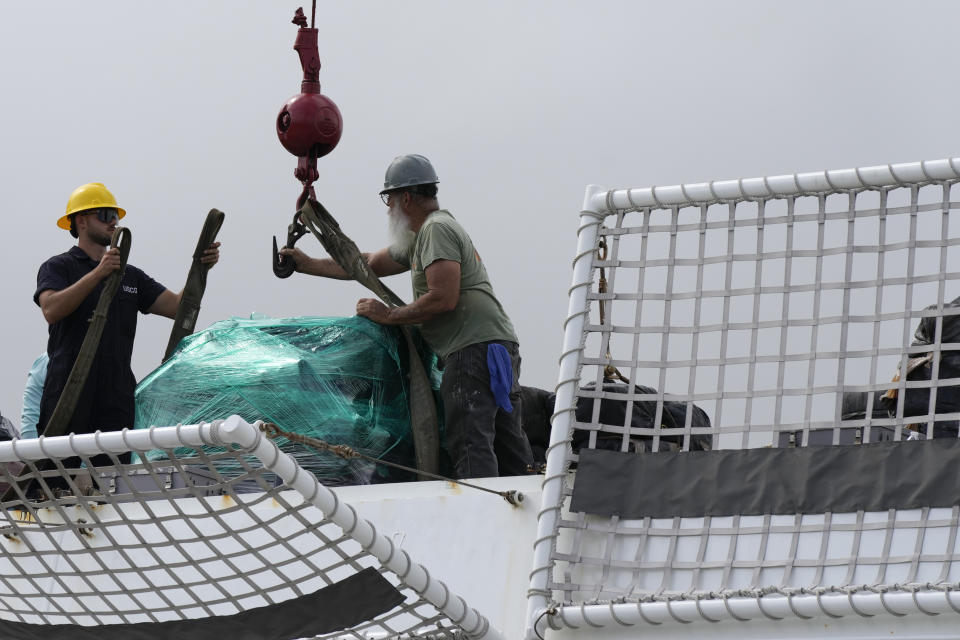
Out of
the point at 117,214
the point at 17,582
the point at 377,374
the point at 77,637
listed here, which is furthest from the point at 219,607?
the point at 117,214

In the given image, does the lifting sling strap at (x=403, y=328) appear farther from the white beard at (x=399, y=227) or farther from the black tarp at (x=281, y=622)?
the black tarp at (x=281, y=622)

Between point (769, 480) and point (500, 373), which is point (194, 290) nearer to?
point (500, 373)

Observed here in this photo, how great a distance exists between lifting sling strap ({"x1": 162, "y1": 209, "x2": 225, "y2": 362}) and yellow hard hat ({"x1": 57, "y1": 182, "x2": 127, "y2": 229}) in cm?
43

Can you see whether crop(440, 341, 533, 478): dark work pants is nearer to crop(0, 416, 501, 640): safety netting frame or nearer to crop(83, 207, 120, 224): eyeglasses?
crop(0, 416, 501, 640): safety netting frame

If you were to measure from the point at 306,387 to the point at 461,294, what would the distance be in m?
0.76

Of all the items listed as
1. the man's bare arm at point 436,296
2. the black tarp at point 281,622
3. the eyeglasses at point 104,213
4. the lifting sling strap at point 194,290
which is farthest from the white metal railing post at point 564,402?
the eyeglasses at point 104,213

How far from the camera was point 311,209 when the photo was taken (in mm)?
6531

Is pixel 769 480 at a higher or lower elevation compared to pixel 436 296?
lower

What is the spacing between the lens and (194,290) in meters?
6.78

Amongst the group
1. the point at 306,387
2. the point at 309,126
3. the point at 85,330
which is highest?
the point at 309,126

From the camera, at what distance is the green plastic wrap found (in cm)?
583

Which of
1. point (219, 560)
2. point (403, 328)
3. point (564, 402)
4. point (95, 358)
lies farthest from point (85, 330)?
point (564, 402)

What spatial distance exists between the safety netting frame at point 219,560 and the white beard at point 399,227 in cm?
153

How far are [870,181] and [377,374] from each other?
8.26ft
